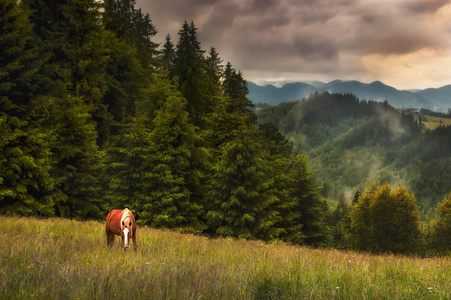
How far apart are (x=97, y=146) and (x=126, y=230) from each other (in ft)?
62.9

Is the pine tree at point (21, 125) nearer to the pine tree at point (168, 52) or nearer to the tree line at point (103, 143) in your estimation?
the tree line at point (103, 143)

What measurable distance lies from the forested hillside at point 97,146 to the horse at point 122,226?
13649 mm

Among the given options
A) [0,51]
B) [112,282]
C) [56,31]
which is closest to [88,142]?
[0,51]

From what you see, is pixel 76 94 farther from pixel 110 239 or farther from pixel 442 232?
pixel 442 232

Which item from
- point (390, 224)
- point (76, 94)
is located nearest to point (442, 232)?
point (390, 224)

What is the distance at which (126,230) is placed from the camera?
629 centimetres

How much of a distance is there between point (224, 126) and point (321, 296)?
23.2m

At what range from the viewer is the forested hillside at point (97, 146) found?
18266 mm

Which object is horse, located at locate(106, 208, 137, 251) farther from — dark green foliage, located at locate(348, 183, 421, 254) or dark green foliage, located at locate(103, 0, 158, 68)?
dark green foliage, located at locate(348, 183, 421, 254)

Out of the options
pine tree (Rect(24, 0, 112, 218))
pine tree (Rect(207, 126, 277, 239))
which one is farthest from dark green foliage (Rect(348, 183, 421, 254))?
pine tree (Rect(24, 0, 112, 218))

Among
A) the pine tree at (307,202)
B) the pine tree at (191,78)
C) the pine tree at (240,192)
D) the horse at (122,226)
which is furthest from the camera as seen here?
the pine tree at (307,202)

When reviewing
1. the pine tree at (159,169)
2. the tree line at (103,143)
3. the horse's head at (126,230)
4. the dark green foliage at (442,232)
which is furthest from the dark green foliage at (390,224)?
the horse's head at (126,230)

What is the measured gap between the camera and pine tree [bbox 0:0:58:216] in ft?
57.0

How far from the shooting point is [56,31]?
24625 millimetres
